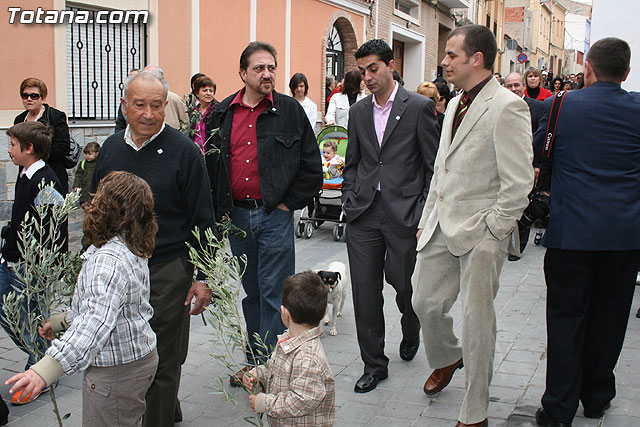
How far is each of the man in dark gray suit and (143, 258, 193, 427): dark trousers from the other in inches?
56.8

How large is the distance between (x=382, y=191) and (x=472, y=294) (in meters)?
1.09

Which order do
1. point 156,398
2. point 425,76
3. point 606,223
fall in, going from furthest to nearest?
point 425,76 → point 606,223 → point 156,398

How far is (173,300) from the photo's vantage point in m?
3.48

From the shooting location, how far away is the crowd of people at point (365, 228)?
286 centimetres

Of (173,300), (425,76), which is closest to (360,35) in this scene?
(425,76)

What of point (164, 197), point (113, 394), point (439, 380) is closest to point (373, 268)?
point (439, 380)

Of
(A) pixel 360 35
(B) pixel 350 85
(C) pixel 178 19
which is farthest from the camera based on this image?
(A) pixel 360 35

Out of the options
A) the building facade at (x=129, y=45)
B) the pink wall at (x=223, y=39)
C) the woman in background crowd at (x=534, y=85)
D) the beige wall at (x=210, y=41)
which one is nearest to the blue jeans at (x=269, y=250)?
the building facade at (x=129, y=45)

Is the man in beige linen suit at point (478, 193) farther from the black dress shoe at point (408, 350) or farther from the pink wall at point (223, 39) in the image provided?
the pink wall at point (223, 39)

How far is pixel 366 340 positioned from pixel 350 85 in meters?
6.80

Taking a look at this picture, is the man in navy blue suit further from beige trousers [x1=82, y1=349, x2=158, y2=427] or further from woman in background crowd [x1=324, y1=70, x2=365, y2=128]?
woman in background crowd [x1=324, y1=70, x2=365, y2=128]

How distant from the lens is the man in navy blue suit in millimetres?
3783

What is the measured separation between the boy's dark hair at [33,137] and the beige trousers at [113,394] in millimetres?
2195

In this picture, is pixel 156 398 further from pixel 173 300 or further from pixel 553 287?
pixel 553 287
